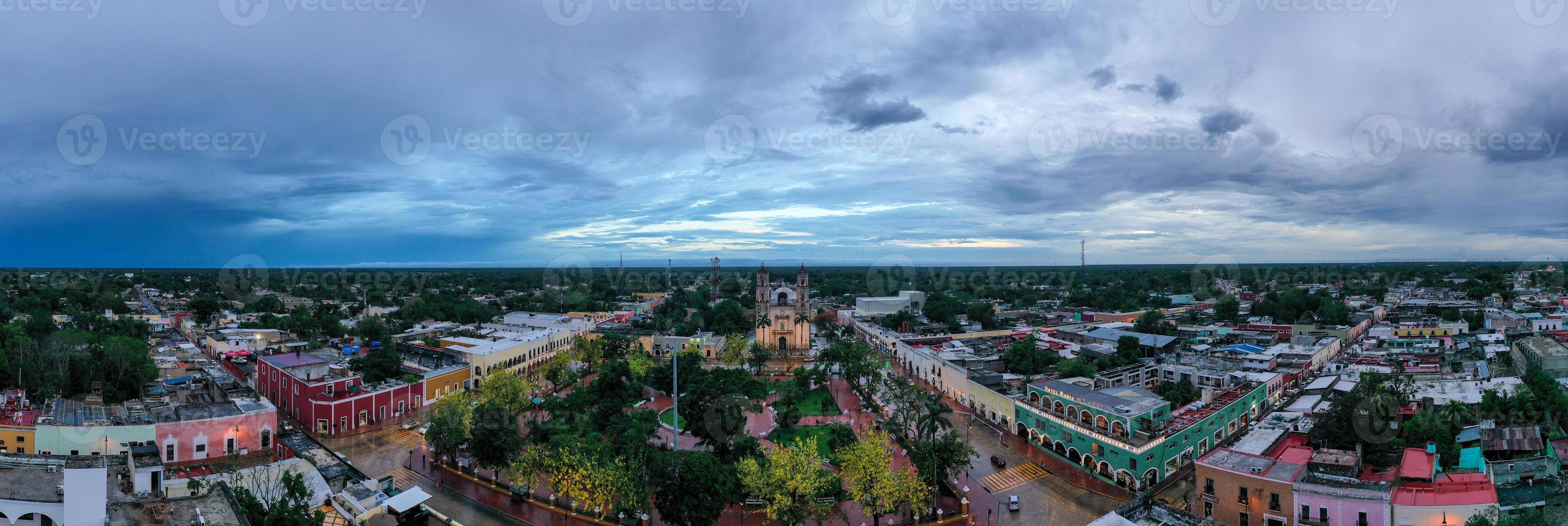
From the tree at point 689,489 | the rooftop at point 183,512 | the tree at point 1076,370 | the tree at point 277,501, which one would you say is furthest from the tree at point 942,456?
the rooftop at point 183,512

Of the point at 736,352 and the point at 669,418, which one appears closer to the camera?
the point at 669,418

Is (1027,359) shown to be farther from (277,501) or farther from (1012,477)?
(277,501)

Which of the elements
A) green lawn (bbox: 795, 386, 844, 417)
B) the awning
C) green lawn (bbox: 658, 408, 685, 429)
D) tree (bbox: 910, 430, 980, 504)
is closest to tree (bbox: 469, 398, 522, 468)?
the awning

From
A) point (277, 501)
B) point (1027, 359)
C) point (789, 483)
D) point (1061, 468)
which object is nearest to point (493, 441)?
point (277, 501)

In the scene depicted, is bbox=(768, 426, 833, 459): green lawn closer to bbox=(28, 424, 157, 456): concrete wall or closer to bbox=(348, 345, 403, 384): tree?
bbox=(348, 345, 403, 384): tree

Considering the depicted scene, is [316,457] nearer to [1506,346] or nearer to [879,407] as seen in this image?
[879,407]

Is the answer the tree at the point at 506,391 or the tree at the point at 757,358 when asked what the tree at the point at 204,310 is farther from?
the tree at the point at 757,358
